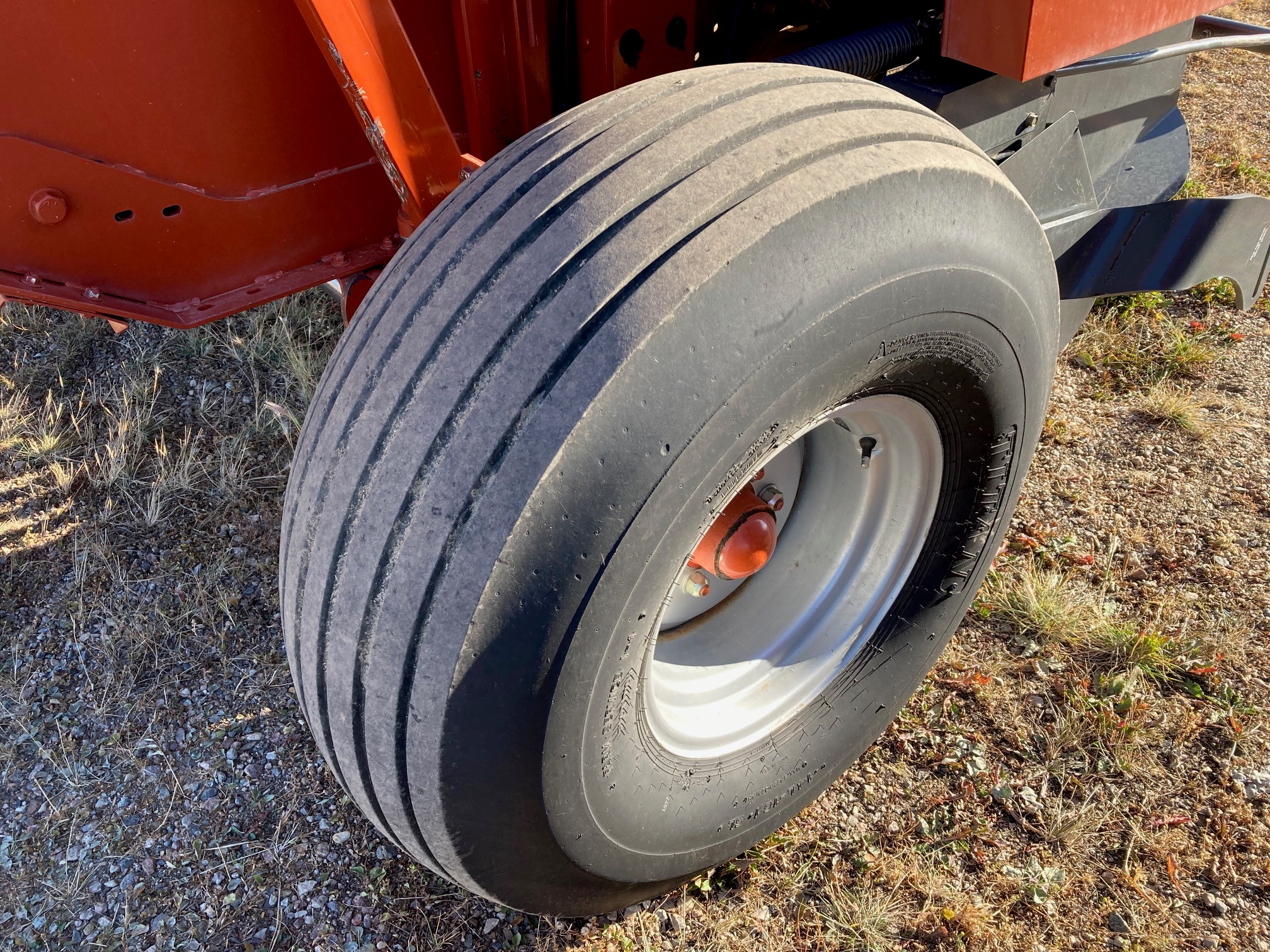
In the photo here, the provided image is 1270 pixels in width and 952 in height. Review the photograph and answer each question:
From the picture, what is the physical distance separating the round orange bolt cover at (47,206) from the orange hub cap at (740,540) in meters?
1.26

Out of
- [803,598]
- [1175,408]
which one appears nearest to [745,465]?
[803,598]

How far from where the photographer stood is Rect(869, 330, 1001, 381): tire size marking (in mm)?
1349

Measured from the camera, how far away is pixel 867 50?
1938 mm

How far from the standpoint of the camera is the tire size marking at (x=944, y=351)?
4.42ft

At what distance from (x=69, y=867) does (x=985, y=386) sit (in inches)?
80.7

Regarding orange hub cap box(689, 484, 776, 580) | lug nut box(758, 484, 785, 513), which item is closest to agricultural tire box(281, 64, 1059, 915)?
orange hub cap box(689, 484, 776, 580)

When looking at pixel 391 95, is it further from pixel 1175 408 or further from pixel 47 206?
pixel 1175 408

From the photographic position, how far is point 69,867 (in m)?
1.92

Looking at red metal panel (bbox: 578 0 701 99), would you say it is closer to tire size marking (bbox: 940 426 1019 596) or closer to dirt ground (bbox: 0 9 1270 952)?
tire size marking (bbox: 940 426 1019 596)

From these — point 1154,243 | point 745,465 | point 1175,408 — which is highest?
point 745,465

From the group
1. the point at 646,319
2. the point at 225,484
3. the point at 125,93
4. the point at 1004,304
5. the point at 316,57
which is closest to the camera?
the point at 646,319

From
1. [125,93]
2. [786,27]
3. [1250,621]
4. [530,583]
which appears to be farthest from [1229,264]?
[125,93]

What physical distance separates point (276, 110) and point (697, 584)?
46.8 inches

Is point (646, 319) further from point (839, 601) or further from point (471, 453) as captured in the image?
point (839, 601)
